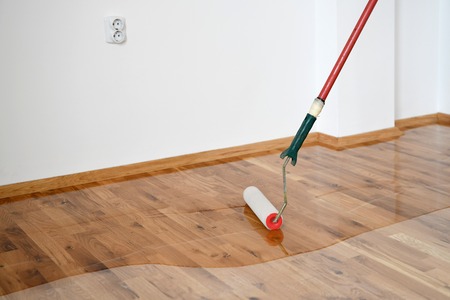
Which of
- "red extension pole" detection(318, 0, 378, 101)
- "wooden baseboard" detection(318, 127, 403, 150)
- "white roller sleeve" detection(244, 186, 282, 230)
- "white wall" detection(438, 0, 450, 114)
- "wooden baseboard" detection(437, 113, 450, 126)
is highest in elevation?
"red extension pole" detection(318, 0, 378, 101)

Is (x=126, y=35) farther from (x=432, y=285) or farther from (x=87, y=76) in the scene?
(x=432, y=285)

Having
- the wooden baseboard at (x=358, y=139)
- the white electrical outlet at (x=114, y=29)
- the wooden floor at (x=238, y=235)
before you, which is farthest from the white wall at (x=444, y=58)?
the white electrical outlet at (x=114, y=29)

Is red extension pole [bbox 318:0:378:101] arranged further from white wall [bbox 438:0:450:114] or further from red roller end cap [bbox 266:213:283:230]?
white wall [bbox 438:0:450:114]

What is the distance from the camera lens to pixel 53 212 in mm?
2762

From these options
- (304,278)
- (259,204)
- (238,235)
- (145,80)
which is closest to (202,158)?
(145,80)

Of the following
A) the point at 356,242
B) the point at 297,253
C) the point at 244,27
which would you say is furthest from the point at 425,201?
the point at 244,27

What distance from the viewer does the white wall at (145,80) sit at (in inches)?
116

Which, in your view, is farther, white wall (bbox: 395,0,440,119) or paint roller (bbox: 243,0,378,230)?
white wall (bbox: 395,0,440,119)

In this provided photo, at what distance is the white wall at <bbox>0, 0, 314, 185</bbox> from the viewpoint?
295cm

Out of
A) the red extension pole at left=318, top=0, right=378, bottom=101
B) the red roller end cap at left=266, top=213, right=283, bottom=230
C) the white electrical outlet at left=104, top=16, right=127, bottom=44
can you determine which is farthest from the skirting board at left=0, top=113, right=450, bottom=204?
the red extension pole at left=318, top=0, right=378, bottom=101

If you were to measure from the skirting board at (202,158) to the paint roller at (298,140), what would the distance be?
0.69 metres

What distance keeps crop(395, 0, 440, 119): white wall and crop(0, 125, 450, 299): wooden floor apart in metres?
0.73

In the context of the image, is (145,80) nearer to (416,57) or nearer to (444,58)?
(416,57)

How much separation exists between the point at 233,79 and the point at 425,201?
1.20 meters
